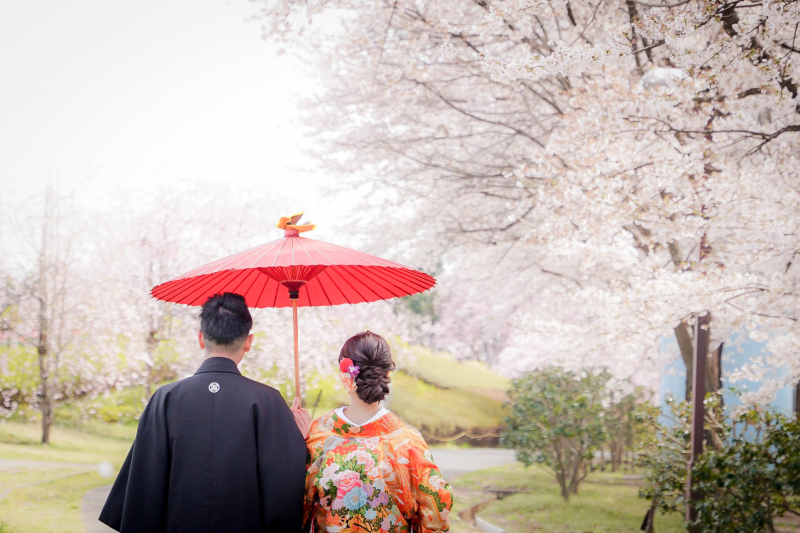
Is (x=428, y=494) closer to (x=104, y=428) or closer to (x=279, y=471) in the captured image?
(x=279, y=471)

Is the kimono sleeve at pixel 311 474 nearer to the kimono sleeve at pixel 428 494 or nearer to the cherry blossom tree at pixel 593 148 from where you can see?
the kimono sleeve at pixel 428 494

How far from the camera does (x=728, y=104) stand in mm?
3859

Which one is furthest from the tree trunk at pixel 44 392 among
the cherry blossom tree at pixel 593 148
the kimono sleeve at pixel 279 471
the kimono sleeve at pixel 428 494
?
the kimono sleeve at pixel 428 494

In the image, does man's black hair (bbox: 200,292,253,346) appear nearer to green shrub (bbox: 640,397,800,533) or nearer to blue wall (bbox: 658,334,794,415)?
green shrub (bbox: 640,397,800,533)

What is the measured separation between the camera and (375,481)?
1.80m

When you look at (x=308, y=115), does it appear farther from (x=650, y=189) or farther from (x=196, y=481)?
(x=196, y=481)

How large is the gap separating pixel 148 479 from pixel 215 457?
0.22 meters

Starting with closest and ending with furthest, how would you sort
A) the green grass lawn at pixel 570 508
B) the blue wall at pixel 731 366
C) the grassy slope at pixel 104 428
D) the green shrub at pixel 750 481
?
the green shrub at pixel 750 481 < the grassy slope at pixel 104 428 < the green grass lawn at pixel 570 508 < the blue wall at pixel 731 366

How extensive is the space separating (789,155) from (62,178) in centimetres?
667

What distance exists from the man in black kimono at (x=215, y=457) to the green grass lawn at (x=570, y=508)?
13.9 feet

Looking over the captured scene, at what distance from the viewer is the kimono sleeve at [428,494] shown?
5.93ft

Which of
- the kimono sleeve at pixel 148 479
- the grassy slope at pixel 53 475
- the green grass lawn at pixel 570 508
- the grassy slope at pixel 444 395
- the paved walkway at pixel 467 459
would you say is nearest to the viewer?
the kimono sleeve at pixel 148 479

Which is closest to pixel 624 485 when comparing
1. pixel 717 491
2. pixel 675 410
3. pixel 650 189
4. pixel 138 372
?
pixel 675 410

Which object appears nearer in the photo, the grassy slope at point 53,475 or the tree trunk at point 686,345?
the grassy slope at point 53,475
